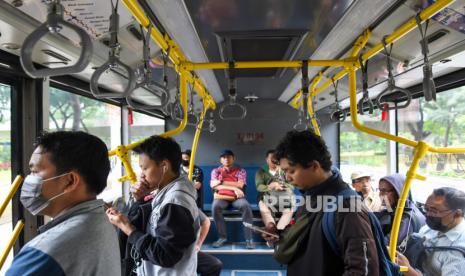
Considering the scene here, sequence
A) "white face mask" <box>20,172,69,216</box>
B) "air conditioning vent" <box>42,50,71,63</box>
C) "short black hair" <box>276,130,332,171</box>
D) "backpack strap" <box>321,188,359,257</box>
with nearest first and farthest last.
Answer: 1. "white face mask" <box>20,172,69,216</box>
2. "backpack strap" <box>321,188,359,257</box>
3. "short black hair" <box>276,130,332,171</box>
4. "air conditioning vent" <box>42,50,71,63</box>

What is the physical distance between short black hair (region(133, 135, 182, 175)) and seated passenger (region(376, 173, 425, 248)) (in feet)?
5.77

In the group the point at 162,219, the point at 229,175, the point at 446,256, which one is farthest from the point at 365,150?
the point at 162,219

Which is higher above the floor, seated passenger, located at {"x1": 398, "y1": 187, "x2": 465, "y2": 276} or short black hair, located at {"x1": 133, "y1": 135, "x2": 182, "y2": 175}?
short black hair, located at {"x1": 133, "y1": 135, "x2": 182, "y2": 175}

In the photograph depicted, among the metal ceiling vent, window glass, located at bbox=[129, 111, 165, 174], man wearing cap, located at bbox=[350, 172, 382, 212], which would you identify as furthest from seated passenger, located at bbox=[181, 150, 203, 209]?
the metal ceiling vent

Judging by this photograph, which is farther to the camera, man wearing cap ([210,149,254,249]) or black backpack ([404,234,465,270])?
man wearing cap ([210,149,254,249])

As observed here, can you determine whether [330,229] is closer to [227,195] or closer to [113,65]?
[113,65]

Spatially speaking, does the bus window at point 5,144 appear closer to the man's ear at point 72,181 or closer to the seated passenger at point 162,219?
the seated passenger at point 162,219

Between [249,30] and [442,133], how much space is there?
2.48 meters

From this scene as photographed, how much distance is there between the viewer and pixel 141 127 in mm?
4945

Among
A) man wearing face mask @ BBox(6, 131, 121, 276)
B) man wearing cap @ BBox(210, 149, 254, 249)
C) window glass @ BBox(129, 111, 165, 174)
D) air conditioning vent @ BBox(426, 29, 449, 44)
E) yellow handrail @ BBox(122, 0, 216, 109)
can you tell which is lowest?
man wearing cap @ BBox(210, 149, 254, 249)

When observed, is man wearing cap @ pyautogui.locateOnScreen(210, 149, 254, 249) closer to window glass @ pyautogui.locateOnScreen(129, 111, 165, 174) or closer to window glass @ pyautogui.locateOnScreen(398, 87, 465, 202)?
window glass @ pyautogui.locateOnScreen(129, 111, 165, 174)

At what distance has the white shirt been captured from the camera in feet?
6.29

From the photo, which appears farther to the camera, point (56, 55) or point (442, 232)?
point (442, 232)

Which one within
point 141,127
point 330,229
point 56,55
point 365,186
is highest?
point 56,55
